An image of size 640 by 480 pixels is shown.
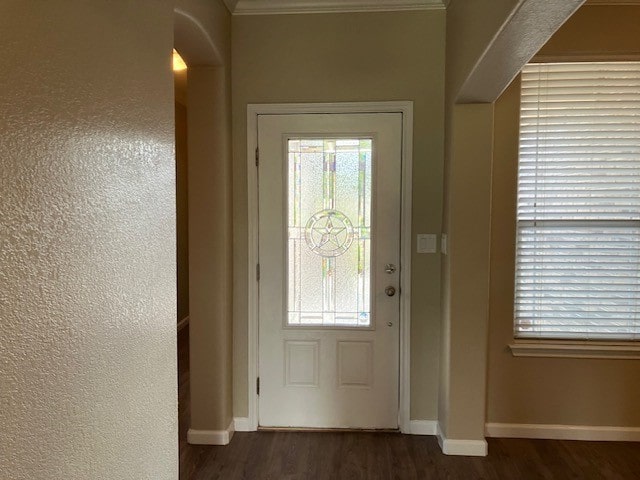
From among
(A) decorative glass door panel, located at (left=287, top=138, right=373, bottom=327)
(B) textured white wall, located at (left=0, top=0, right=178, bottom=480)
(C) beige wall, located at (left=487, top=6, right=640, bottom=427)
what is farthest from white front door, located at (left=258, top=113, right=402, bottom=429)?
(B) textured white wall, located at (left=0, top=0, right=178, bottom=480)

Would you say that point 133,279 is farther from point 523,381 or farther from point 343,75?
point 523,381

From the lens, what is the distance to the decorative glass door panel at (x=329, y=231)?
2.49 metres

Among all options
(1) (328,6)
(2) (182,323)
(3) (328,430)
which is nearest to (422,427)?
(3) (328,430)

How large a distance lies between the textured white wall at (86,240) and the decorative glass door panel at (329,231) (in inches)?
45.3

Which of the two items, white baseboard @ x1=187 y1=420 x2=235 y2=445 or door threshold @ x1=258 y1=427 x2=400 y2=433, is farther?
door threshold @ x1=258 y1=427 x2=400 y2=433

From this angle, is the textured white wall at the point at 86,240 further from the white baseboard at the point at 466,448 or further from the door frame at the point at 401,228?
the white baseboard at the point at 466,448

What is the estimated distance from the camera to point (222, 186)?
2.38m

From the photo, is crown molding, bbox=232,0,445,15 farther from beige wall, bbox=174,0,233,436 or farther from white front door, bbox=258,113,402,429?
white front door, bbox=258,113,402,429

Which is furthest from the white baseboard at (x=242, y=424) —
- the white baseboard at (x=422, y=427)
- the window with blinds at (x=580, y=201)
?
the window with blinds at (x=580, y=201)

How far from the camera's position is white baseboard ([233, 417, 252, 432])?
2.57 meters

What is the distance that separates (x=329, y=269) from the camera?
2.53 meters

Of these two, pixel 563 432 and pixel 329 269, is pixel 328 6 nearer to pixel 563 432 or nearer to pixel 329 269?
pixel 329 269

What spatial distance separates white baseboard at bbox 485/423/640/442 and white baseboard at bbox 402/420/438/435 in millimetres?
352

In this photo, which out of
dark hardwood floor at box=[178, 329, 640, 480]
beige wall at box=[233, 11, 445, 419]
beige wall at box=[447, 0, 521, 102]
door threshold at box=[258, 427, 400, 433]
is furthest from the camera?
door threshold at box=[258, 427, 400, 433]
